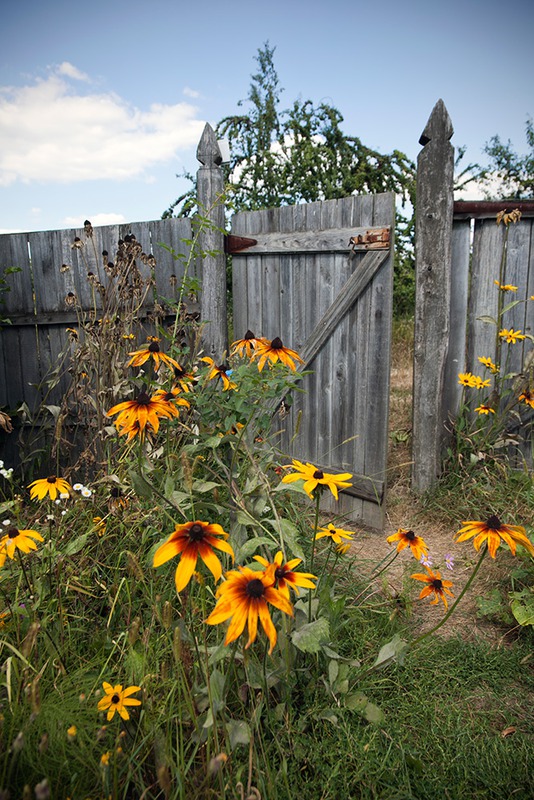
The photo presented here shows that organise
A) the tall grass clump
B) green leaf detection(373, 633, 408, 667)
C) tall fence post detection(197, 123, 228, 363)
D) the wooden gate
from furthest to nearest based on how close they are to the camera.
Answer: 1. tall fence post detection(197, 123, 228, 363)
2. the wooden gate
3. green leaf detection(373, 633, 408, 667)
4. the tall grass clump

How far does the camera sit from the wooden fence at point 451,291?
10.9ft

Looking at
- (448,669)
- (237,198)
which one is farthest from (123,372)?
(237,198)

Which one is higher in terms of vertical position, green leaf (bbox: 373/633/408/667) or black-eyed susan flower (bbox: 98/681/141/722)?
black-eyed susan flower (bbox: 98/681/141/722)

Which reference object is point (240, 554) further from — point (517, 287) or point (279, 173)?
point (279, 173)

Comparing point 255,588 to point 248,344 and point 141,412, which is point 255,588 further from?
point 248,344

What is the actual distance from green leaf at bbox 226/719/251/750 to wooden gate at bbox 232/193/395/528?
1.98 meters

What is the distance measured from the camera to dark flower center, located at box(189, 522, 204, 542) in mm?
1084

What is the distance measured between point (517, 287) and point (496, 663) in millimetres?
2357

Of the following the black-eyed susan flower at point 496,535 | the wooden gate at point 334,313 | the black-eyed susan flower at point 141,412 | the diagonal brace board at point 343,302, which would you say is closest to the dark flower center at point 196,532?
the black-eyed susan flower at point 141,412

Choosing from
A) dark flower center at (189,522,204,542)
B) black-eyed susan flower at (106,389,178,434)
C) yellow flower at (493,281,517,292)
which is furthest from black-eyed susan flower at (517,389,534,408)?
dark flower center at (189,522,204,542)

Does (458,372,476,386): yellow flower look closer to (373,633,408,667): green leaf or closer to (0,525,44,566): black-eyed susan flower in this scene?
(373,633,408,667): green leaf

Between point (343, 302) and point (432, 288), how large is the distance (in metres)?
0.54

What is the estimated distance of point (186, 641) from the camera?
1.49m

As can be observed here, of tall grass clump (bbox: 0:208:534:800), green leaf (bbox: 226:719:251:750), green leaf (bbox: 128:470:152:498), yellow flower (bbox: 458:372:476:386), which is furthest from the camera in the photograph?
yellow flower (bbox: 458:372:476:386)
